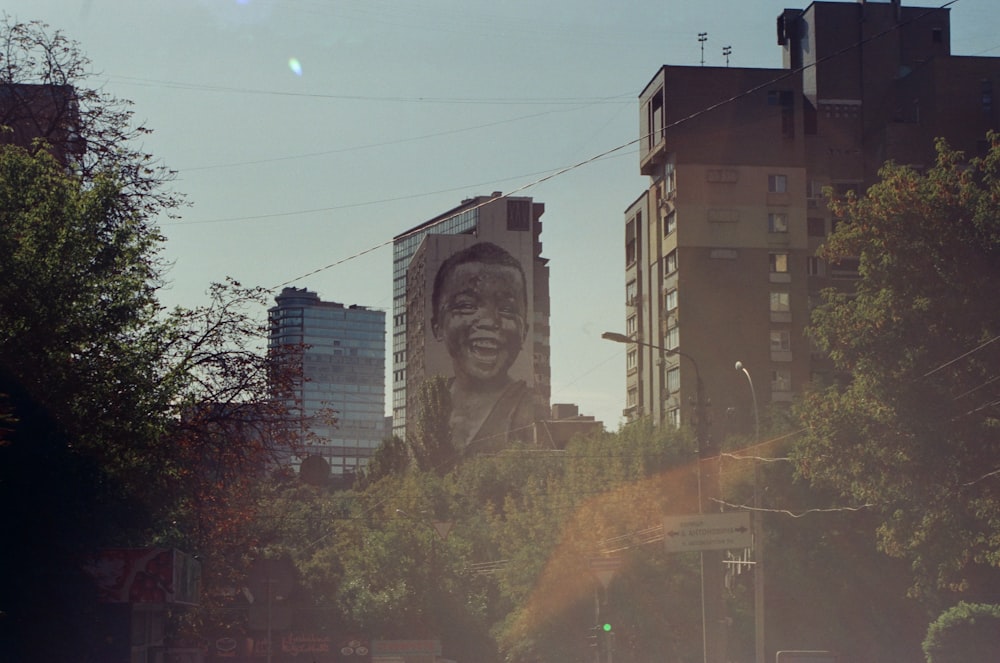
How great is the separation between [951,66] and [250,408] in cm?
7461

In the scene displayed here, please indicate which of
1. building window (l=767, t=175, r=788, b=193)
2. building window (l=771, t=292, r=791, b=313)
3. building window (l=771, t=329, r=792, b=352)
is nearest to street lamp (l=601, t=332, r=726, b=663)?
building window (l=771, t=329, r=792, b=352)

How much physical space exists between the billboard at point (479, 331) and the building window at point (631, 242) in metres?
53.1

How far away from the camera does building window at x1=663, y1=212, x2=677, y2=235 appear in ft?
285

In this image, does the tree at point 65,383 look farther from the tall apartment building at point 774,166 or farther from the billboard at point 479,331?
the billboard at point 479,331

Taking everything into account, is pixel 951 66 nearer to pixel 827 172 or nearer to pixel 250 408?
pixel 827 172

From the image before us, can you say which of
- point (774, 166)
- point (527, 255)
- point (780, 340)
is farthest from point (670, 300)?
point (527, 255)

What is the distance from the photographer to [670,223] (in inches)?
3462

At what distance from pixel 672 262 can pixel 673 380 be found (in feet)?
26.8

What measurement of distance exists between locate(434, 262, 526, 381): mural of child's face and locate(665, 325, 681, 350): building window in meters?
67.9

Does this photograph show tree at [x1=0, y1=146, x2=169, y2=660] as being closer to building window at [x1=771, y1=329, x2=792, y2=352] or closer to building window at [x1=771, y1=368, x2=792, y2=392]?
building window at [x1=771, y1=368, x2=792, y2=392]

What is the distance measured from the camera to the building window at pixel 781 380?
85438 mm

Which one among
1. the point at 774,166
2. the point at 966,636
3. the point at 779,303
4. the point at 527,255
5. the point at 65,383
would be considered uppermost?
the point at 527,255

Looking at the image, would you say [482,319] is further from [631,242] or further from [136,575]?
[136,575]

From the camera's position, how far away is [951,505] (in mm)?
36688
